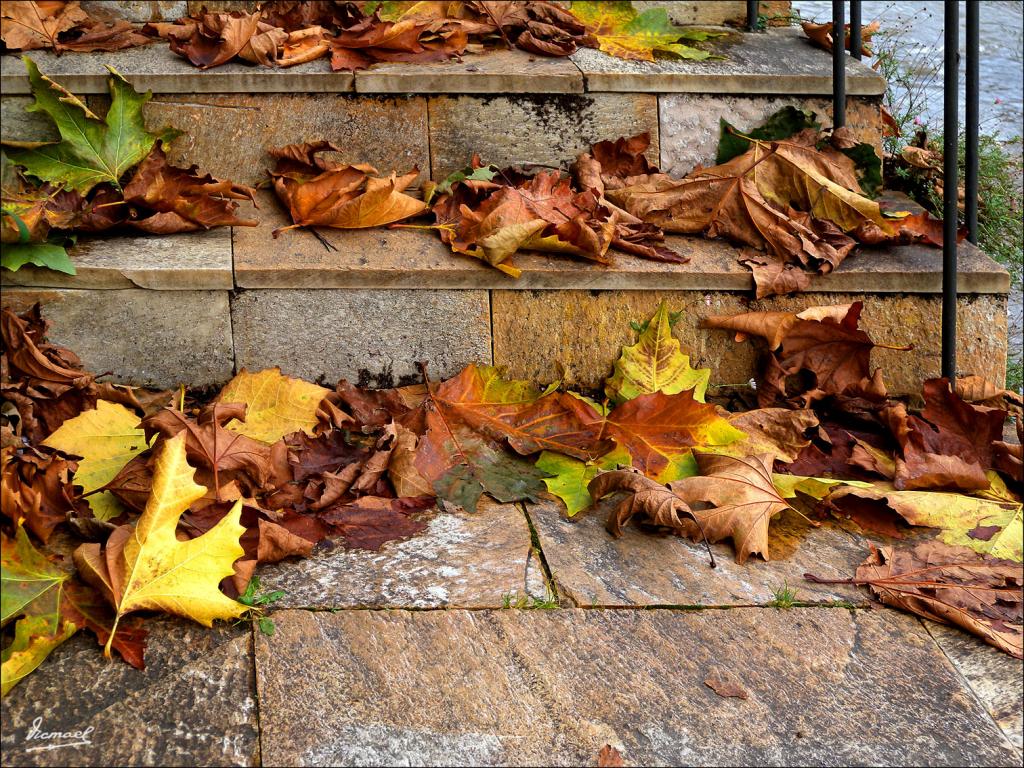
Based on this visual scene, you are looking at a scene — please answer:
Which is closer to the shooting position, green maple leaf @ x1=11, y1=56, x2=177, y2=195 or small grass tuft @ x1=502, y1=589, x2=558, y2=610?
small grass tuft @ x1=502, y1=589, x2=558, y2=610

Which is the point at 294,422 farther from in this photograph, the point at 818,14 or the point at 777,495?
the point at 818,14

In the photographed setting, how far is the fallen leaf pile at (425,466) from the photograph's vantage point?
5.52ft

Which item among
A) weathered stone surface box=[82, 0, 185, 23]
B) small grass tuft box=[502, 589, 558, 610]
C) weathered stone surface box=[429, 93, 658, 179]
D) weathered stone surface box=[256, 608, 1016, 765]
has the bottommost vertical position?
weathered stone surface box=[256, 608, 1016, 765]

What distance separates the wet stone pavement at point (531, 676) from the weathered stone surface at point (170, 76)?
134cm

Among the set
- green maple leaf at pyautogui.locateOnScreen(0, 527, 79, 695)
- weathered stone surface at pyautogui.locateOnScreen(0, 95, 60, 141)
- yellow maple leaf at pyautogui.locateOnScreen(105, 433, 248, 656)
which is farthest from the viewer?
weathered stone surface at pyautogui.locateOnScreen(0, 95, 60, 141)

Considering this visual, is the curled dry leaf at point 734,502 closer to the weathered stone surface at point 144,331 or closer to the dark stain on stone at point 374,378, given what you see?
the dark stain on stone at point 374,378

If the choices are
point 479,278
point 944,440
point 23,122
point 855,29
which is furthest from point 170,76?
point 944,440

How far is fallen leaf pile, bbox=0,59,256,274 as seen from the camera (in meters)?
2.41

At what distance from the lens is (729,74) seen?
2844mm

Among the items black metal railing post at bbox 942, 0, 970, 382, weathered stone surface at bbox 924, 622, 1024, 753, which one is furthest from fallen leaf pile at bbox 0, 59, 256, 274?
weathered stone surface at bbox 924, 622, 1024, 753

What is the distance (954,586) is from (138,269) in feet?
5.94

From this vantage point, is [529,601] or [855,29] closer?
[529,601]

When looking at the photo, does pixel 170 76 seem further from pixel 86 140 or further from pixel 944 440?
pixel 944 440

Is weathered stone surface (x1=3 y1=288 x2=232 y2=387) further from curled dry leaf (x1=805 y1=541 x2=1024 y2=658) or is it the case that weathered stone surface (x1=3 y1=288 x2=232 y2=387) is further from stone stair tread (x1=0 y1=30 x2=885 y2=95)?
curled dry leaf (x1=805 y1=541 x2=1024 y2=658)
